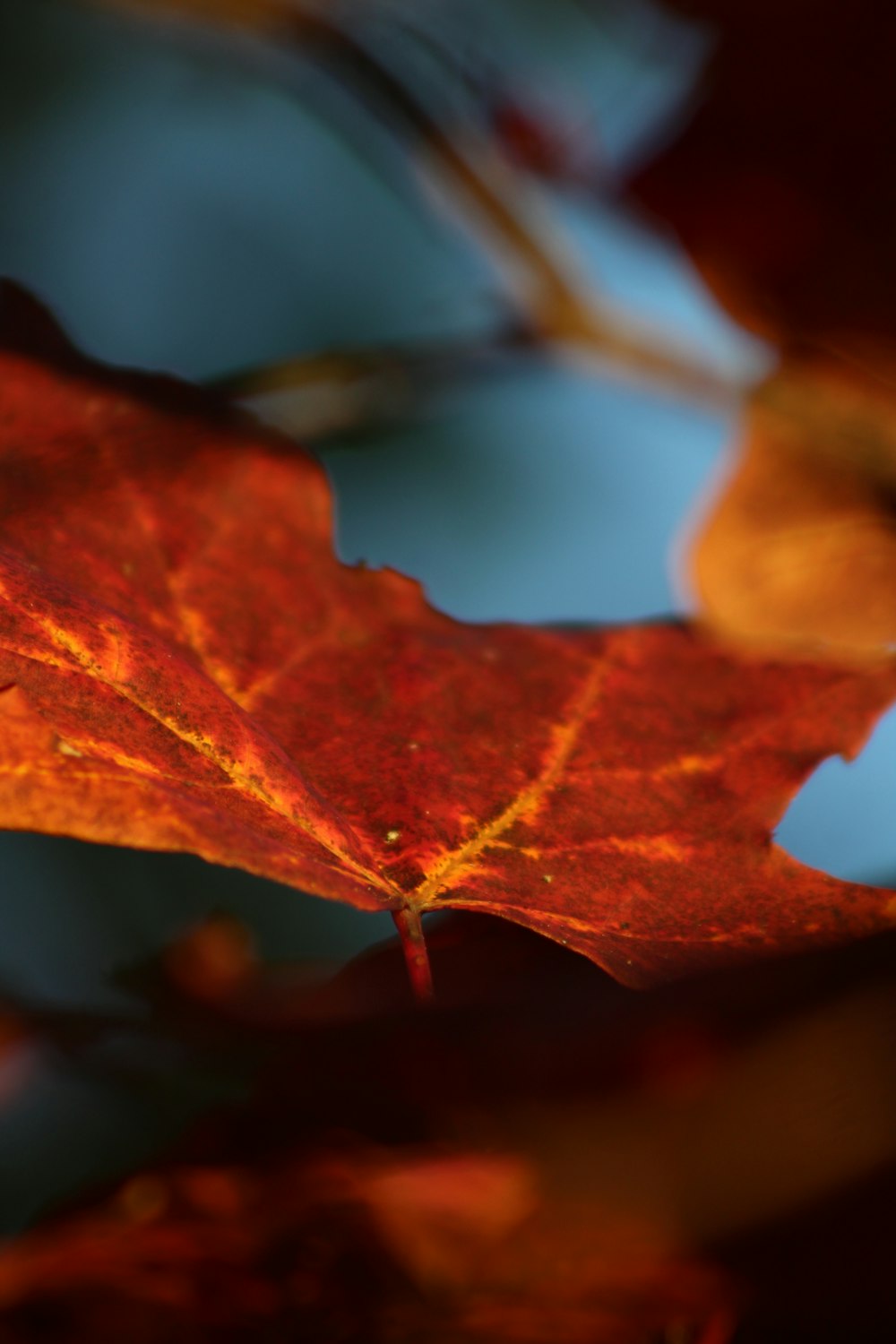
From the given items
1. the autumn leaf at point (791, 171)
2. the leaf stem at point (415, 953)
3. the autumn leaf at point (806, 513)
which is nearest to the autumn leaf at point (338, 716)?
the leaf stem at point (415, 953)

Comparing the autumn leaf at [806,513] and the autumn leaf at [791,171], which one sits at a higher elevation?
the autumn leaf at [791,171]

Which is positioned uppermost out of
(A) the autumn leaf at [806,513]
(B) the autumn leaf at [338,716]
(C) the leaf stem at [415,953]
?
(A) the autumn leaf at [806,513]

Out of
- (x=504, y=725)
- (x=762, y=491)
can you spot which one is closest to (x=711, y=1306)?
(x=504, y=725)

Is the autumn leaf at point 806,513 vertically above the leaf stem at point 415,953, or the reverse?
the autumn leaf at point 806,513

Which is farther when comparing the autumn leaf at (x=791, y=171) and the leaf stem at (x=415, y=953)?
the autumn leaf at (x=791, y=171)

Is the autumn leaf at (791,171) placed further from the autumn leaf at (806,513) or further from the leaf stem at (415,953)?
the leaf stem at (415,953)

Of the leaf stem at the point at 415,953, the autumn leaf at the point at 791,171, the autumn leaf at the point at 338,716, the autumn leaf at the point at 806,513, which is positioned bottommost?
the leaf stem at the point at 415,953

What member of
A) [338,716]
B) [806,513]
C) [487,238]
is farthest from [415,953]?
[487,238]

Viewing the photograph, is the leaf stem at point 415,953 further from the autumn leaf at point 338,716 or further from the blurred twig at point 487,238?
the blurred twig at point 487,238

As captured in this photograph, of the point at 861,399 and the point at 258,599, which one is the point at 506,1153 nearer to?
the point at 258,599
